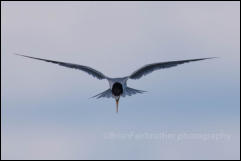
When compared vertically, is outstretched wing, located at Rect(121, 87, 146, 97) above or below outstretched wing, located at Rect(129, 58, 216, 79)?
below

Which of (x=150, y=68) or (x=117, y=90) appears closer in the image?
(x=117, y=90)

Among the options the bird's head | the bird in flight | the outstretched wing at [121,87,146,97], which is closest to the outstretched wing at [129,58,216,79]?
the bird in flight

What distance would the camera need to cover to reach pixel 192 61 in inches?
1059

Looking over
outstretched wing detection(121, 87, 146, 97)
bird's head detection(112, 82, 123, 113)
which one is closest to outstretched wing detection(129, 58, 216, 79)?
outstretched wing detection(121, 87, 146, 97)

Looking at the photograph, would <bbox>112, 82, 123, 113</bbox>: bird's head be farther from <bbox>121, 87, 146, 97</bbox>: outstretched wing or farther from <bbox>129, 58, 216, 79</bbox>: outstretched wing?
<bbox>129, 58, 216, 79</bbox>: outstretched wing

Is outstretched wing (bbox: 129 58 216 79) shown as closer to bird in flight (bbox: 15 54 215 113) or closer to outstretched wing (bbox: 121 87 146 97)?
bird in flight (bbox: 15 54 215 113)

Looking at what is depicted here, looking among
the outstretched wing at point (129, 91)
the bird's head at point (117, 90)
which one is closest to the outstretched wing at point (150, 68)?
the outstretched wing at point (129, 91)

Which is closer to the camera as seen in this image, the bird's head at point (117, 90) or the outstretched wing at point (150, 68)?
the bird's head at point (117, 90)

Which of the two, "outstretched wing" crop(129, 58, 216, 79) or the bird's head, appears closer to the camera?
the bird's head

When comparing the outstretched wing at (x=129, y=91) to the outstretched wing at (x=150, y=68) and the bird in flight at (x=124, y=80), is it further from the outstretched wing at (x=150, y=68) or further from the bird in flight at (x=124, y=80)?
the outstretched wing at (x=150, y=68)

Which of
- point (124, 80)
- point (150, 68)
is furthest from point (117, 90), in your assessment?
point (150, 68)

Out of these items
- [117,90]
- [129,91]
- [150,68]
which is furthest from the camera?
[150,68]

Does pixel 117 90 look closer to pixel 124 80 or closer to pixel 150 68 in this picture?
pixel 124 80

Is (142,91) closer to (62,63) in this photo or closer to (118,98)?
(118,98)
